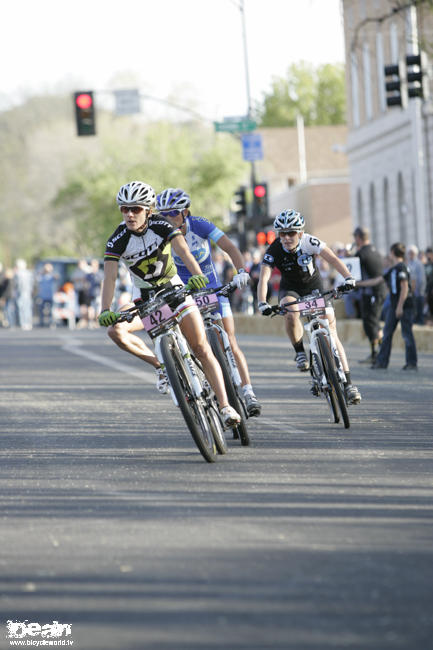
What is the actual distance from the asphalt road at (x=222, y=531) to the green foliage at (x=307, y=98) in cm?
11871

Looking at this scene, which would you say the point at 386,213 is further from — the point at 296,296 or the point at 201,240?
the point at 201,240

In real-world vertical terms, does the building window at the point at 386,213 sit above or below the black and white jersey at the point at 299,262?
below

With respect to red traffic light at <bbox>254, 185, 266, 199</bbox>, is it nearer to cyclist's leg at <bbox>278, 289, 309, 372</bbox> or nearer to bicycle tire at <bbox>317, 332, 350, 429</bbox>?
cyclist's leg at <bbox>278, 289, 309, 372</bbox>

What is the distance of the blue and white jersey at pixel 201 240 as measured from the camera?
1177 cm

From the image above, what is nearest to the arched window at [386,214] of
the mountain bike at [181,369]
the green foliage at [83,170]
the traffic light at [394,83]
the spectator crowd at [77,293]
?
the spectator crowd at [77,293]

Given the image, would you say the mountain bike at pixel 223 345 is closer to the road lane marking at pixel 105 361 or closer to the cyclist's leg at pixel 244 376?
the cyclist's leg at pixel 244 376

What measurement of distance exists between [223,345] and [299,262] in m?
1.93

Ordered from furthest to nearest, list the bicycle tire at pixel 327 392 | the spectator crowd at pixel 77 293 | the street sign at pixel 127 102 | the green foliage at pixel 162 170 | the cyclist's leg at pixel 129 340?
the green foliage at pixel 162 170
the street sign at pixel 127 102
the spectator crowd at pixel 77 293
the bicycle tire at pixel 327 392
the cyclist's leg at pixel 129 340

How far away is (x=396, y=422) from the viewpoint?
12922 mm

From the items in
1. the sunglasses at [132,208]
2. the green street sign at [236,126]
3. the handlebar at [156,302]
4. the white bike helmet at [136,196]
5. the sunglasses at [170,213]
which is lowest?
the handlebar at [156,302]

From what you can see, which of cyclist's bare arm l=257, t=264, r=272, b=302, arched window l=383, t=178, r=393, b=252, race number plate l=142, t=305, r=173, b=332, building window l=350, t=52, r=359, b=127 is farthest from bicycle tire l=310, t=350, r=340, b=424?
building window l=350, t=52, r=359, b=127

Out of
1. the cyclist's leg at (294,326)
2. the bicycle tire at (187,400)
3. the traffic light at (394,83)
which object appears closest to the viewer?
the bicycle tire at (187,400)

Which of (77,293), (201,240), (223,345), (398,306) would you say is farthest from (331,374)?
(77,293)

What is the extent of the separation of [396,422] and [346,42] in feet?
164
